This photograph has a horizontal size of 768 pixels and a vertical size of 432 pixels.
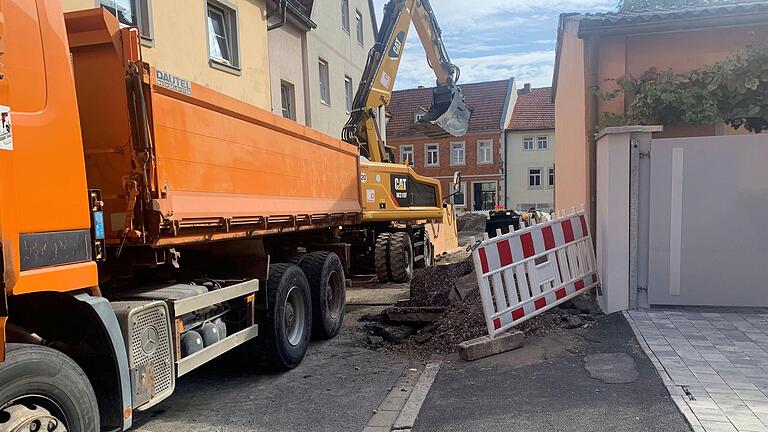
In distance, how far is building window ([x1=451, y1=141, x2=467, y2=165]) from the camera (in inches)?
1702

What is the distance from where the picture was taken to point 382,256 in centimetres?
1076

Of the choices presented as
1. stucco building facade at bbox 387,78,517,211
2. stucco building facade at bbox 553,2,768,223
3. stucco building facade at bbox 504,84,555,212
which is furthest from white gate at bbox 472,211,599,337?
stucco building facade at bbox 387,78,517,211

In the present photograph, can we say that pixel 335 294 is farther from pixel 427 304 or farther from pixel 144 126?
pixel 144 126

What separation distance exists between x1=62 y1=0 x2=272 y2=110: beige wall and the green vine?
659 centimetres

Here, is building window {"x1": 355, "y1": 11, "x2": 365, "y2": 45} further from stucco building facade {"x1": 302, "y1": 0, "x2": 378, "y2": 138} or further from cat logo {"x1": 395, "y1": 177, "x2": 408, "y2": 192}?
cat logo {"x1": 395, "y1": 177, "x2": 408, "y2": 192}

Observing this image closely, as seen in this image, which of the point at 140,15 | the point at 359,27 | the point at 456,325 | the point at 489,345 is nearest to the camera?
the point at 489,345

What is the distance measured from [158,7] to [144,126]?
23.0 ft

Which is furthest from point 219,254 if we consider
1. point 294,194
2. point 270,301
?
point 294,194

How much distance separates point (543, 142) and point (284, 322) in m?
38.1

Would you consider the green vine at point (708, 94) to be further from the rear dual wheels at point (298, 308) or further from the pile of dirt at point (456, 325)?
the rear dual wheels at point (298, 308)

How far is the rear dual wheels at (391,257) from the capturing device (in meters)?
10.7

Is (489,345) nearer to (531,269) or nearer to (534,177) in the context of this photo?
(531,269)

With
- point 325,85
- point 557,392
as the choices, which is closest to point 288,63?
point 325,85

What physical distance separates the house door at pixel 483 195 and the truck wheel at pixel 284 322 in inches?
1477
